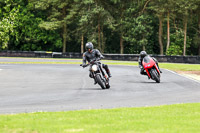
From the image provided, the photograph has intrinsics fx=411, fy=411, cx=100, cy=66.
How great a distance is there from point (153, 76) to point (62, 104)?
26.9ft

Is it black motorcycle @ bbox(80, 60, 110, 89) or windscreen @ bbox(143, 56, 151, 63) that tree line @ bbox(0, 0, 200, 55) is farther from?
black motorcycle @ bbox(80, 60, 110, 89)

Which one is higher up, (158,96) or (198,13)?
(198,13)

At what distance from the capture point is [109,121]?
7.75 metres

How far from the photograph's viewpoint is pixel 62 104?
1083cm

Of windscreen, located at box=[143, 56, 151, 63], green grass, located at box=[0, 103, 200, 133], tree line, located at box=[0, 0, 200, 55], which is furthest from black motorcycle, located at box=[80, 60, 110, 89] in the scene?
tree line, located at box=[0, 0, 200, 55]

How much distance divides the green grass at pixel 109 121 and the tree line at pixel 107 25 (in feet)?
147

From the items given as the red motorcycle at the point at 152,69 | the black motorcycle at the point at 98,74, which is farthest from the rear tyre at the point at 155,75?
the black motorcycle at the point at 98,74

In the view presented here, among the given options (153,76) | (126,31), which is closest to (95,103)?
(153,76)

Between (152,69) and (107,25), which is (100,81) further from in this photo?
(107,25)

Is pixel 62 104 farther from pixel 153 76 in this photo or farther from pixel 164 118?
pixel 153 76

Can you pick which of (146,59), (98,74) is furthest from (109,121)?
(146,59)

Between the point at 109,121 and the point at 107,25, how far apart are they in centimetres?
A: 4858

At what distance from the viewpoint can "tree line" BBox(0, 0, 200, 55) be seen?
5447cm

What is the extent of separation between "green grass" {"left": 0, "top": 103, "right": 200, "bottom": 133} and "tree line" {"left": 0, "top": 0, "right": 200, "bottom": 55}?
4472 cm
